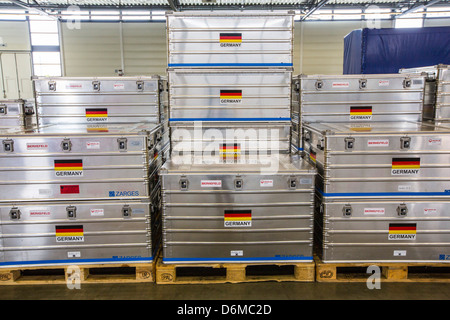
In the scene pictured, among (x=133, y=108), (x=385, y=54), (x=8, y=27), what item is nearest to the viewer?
(x=133, y=108)

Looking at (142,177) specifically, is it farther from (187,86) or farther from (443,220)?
(443,220)

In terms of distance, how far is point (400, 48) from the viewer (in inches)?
255

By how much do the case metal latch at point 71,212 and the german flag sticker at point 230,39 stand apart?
7.80ft

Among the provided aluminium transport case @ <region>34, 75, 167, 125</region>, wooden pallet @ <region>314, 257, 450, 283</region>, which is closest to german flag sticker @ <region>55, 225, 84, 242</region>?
aluminium transport case @ <region>34, 75, 167, 125</region>

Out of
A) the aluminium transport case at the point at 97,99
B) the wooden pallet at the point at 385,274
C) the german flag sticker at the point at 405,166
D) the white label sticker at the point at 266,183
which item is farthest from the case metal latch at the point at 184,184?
the german flag sticker at the point at 405,166

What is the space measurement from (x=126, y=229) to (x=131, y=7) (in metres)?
10.1

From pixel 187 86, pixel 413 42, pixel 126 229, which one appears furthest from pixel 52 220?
pixel 413 42

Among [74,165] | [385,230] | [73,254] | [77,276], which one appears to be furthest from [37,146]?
[385,230]

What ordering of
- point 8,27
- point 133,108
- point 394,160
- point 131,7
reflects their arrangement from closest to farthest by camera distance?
point 394,160
point 133,108
point 131,7
point 8,27

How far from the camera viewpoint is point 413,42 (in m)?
6.52

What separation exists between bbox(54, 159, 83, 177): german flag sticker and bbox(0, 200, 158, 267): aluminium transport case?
0.29 meters

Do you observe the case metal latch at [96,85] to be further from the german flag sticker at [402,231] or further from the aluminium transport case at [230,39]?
the german flag sticker at [402,231]

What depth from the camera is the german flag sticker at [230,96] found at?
373 centimetres

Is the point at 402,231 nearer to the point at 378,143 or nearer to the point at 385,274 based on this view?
the point at 385,274
